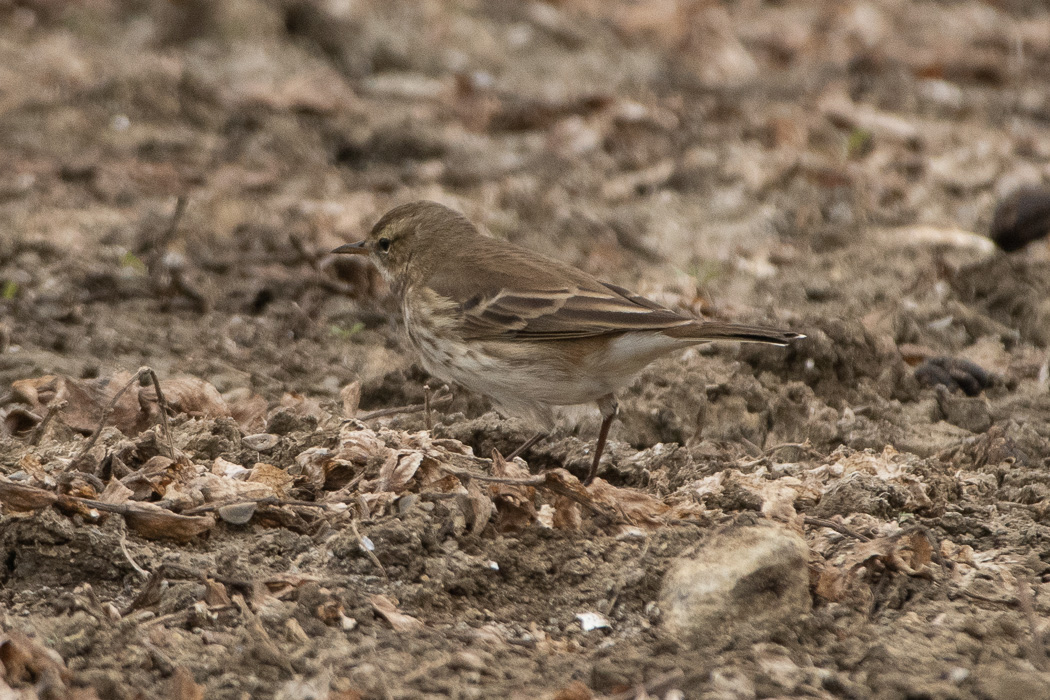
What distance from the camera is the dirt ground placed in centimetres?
373

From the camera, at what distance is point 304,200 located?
28.9 feet

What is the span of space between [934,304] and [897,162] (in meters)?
2.90

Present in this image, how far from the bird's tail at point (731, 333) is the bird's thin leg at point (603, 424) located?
51 centimetres

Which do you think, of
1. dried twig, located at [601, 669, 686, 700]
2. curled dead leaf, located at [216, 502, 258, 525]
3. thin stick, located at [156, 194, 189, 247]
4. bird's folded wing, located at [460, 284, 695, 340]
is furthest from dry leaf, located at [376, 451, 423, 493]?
thin stick, located at [156, 194, 189, 247]

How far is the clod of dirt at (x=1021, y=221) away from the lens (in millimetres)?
8148

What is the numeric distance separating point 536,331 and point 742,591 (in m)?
1.92

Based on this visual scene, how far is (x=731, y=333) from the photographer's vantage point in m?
4.89

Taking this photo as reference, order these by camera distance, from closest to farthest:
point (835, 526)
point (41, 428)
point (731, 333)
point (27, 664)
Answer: point (27, 664) → point (835, 526) → point (731, 333) → point (41, 428)

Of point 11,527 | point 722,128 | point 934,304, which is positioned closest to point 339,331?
point 11,527

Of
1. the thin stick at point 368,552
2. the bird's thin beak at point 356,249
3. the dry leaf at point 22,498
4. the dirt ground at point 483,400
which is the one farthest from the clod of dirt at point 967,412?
the dry leaf at point 22,498

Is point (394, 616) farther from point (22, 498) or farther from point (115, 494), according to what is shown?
point (22, 498)

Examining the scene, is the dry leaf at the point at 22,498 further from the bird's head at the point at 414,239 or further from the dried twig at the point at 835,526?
the dried twig at the point at 835,526

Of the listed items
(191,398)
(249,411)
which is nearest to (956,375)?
(249,411)

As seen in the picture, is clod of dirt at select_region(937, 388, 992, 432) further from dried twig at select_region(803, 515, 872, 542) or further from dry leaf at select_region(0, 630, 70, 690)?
dry leaf at select_region(0, 630, 70, 690)
